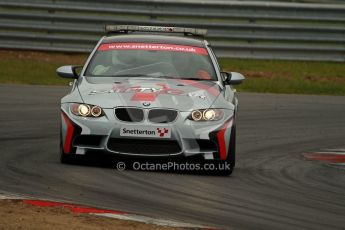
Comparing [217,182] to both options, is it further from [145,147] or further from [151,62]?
[151,62]

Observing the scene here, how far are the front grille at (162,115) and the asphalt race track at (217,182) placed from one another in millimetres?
491

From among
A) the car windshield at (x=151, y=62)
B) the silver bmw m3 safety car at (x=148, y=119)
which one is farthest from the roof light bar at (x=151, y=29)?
the silver bmw m3 safety car at (x=148, y=119)

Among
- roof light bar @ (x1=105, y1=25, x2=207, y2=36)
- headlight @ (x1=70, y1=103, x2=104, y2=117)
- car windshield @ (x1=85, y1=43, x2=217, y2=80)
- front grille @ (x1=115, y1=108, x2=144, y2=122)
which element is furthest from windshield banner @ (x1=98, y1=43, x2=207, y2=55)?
front grille @ (x1=115, y1=108, x2=144, y2=122)

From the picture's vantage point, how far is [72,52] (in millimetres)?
24641

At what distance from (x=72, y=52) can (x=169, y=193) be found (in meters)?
15.3

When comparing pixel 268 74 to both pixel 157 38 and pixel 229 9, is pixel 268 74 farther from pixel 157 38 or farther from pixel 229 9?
pixel 157 38

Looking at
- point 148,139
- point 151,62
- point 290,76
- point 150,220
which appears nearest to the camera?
point 150,220

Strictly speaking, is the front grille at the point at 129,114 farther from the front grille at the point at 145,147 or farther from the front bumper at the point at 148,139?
the front grille at the point at 145,147

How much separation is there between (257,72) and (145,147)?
41.4ft

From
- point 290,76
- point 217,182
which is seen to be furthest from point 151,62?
point 290,76

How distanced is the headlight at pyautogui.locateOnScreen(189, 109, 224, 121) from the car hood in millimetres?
54

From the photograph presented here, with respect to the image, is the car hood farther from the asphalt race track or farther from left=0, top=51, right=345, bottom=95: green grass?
left=0, top=51, right=345, bottom=95: green grass

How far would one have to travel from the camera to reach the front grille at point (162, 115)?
10.7 m

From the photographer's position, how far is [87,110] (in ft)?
35.5
